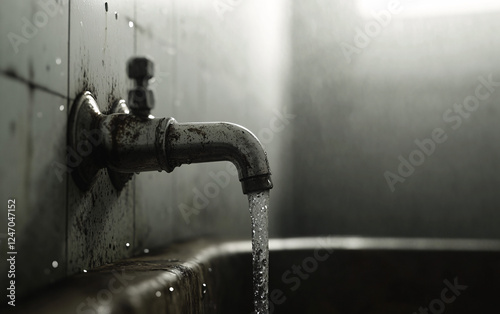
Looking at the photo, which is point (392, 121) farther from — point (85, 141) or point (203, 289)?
point (85, 141)

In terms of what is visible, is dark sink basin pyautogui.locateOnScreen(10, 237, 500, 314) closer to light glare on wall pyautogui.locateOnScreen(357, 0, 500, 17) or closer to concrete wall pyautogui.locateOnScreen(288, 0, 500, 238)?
concrete wall pyautogui.locateOnScreen(288, 0, 500, 238)

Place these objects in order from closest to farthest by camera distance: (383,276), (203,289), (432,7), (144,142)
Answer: (144,142)
(203,289)
(383,276)
(432,7)

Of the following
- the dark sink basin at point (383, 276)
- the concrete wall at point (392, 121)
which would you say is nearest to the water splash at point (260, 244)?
the dark sink basin at point (383, 276)

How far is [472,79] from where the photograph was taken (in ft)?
6.07

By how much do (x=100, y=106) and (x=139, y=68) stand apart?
83 millimetres

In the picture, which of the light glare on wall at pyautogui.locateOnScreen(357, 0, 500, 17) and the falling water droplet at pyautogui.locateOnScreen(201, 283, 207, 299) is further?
the light glare on wall at pyautogui.locateOnScreen(357, 0, 500, 17)

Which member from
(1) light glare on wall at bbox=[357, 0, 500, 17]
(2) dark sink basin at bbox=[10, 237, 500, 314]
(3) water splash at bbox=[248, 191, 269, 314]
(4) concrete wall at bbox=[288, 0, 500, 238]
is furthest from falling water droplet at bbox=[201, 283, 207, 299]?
(1) light glare on wall at bbox=[357, 0, 500, 17]

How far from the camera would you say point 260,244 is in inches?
22.4

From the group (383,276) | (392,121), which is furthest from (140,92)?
(392,121)

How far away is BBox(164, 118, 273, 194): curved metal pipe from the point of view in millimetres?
527

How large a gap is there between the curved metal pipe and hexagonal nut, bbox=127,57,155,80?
0.05 metres

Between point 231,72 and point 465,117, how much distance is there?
3.13ft

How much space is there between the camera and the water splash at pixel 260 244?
55 centimetres

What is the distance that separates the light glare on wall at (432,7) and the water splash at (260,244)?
156 cm
